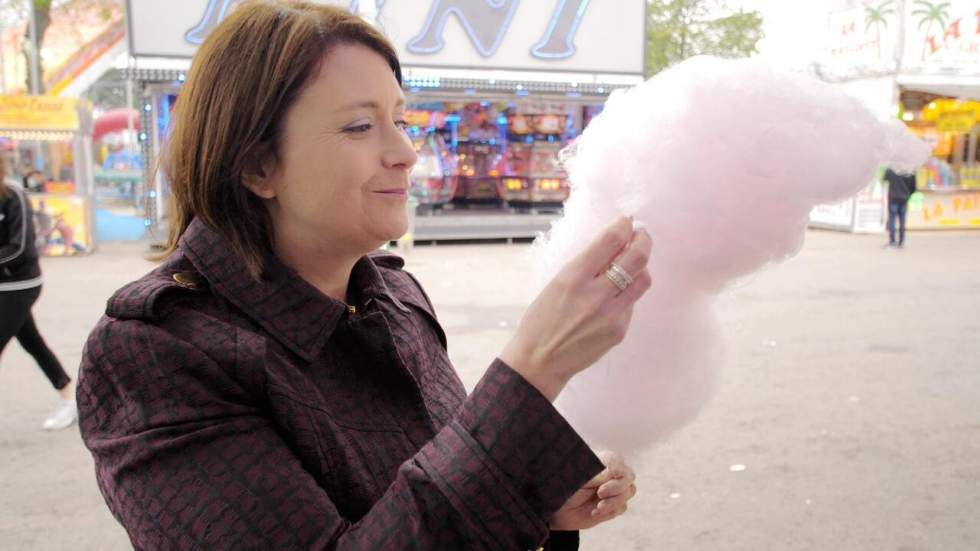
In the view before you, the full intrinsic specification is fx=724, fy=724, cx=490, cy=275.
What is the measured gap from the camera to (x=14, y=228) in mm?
3596

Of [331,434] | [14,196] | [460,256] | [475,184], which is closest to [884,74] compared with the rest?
[475,184]

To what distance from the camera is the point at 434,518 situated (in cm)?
75

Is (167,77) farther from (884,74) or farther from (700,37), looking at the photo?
(700,37)

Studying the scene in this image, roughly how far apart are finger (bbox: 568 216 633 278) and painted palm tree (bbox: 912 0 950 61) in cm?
1384

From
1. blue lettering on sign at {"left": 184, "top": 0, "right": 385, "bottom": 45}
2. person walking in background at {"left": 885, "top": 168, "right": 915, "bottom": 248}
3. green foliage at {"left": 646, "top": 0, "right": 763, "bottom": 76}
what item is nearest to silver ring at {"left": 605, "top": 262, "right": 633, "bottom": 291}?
blue lettering on sign at {"left": 184, "top": 0, "right": 385, "bottom": 45}

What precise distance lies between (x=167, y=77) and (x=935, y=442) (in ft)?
29.6

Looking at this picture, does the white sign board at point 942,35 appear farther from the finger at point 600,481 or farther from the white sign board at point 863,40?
the finger at point 600,481

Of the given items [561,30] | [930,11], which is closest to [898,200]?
[930,11]

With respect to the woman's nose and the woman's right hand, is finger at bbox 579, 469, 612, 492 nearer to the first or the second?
the woman's right hand

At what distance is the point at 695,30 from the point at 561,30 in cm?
1105

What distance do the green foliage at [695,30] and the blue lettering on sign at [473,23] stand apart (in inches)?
404

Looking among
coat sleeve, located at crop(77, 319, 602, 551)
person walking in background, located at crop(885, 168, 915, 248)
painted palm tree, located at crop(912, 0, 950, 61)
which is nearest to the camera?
coat sleeve, located at crop(77, 319, 602, 551)

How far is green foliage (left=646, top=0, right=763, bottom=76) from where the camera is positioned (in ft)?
63.7

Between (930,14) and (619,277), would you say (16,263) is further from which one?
(930,14)
